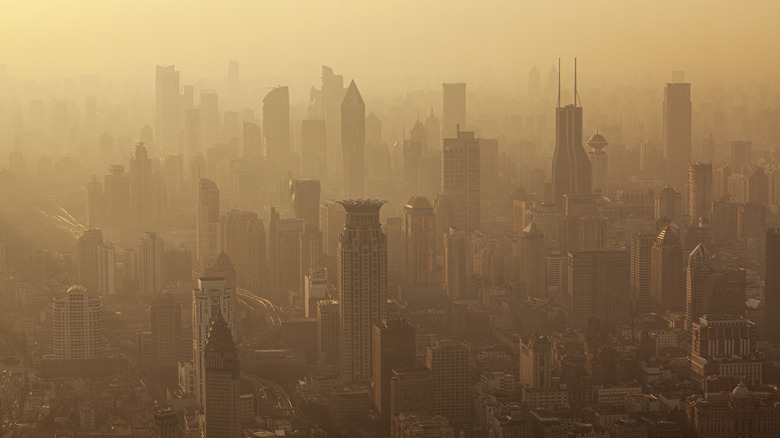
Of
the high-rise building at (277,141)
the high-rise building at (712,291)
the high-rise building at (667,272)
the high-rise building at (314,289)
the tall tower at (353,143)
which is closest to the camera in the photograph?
the high-rise building at (712,291)

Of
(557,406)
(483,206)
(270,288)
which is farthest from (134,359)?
(483,206)

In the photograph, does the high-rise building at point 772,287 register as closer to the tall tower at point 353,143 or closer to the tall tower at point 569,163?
the tall tower at point 569,163

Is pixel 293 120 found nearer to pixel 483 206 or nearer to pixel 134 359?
pixel 483 206

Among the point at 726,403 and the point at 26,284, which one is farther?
the point at 26,284

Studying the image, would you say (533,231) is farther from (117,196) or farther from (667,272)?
(117,196)

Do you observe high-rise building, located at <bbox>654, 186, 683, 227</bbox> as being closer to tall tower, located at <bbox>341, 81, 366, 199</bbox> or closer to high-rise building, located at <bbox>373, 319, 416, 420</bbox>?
tall tower, located at <bbox>341, 81, 366, 199</bbox>

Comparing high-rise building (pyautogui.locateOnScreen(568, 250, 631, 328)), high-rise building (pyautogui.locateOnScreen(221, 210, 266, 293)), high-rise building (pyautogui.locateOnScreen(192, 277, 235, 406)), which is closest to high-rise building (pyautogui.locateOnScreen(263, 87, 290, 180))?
high-rise building (pyautogui.locateOnScreen(221, 210, 266, 293))

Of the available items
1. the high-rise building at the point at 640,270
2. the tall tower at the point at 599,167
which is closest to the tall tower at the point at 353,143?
the tall tower at the point at 599,167

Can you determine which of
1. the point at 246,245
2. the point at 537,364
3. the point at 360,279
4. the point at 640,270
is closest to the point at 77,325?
the point at 360,279
